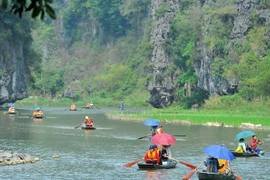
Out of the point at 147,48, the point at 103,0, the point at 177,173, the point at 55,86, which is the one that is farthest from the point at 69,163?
the point at 103,0

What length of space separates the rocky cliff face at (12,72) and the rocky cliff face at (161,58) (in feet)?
48.9

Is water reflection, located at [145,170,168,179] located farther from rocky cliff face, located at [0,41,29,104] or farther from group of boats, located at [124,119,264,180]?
rocky cliff face, located at [0,41,29,104]

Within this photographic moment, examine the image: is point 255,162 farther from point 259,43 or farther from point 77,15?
point 77,15

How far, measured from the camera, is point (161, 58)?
8438cm

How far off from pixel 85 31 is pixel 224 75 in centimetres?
6468

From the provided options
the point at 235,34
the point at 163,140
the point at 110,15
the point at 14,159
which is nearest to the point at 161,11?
the point at 235,34

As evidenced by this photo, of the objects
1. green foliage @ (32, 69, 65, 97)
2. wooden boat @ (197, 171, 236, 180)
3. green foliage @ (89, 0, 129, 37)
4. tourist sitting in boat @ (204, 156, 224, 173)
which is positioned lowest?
wooden boat @ (197, 171, 236, 180)

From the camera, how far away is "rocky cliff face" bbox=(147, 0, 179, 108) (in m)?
82.2

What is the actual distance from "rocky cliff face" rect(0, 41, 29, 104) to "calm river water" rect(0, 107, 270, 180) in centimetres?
2349

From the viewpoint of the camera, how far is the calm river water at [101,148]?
27328 millimetres

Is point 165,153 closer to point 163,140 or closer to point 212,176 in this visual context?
point 163,140

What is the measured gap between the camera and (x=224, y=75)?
221 feet

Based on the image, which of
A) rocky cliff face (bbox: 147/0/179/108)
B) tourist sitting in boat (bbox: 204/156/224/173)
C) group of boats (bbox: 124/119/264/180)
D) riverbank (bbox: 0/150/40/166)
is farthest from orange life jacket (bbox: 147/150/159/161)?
rocky cliff face (bbox: 147/0/179/108)

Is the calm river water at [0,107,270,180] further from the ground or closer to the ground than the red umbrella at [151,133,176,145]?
closer to the ground
